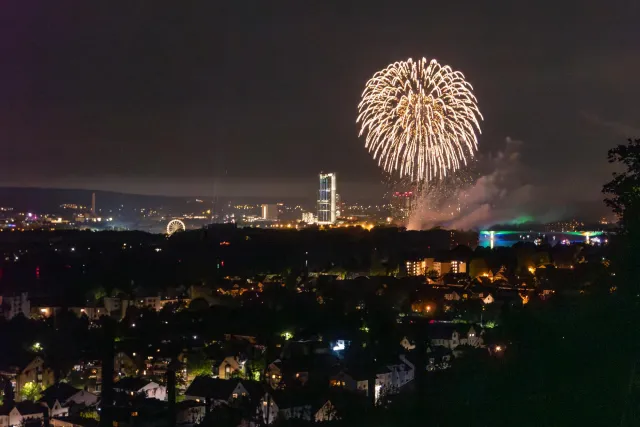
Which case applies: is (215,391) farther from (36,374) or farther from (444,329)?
(444,329)

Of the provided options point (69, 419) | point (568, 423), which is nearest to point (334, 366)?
point (69, 419)

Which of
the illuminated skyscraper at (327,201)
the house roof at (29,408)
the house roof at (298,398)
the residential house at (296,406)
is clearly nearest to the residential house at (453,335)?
the house roof at (298,398)

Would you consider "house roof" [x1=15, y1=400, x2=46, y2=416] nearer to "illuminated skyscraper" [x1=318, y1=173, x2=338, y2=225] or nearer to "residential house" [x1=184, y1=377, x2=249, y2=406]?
"residential house" [x1=184, y1=377, x2=249, y2=406]

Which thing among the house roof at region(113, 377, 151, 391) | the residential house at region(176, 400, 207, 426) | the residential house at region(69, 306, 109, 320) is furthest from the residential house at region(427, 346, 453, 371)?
the residential house at region(69, 306, 109, 320)

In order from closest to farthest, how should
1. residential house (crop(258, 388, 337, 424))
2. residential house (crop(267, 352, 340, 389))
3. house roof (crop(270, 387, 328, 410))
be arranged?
residential house (crop(258, 388, 337, 424)) → house roof (crop(270, 387, 328, 410)) → residential house (crop(267, 352, 340, 389))

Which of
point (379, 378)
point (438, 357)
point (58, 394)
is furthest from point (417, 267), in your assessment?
point (58, 394)

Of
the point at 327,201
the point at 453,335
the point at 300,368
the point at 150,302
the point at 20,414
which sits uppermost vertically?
the point at 327,201

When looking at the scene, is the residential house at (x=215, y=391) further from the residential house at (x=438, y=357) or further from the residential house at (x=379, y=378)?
the residential house at (x=438, y=357)
